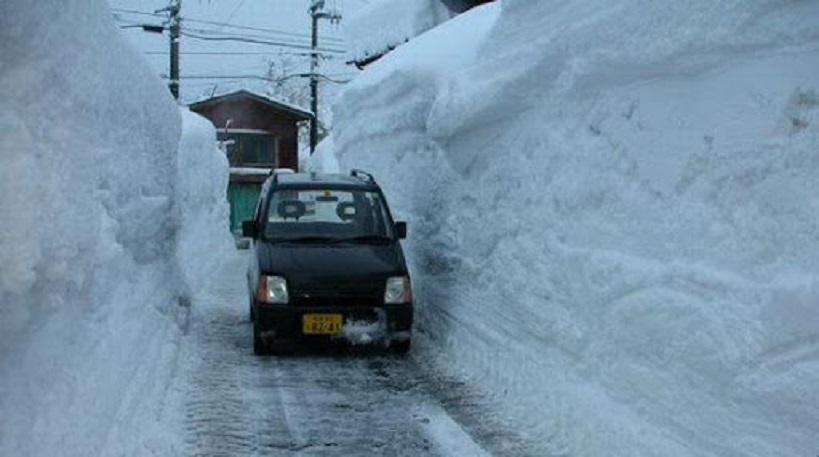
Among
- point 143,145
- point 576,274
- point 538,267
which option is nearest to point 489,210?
point 538,267

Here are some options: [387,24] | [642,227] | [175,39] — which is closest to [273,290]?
[642,227]

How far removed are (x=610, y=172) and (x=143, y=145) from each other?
3.94 m

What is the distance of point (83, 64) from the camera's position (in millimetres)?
4613

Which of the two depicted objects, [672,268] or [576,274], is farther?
[576,274]

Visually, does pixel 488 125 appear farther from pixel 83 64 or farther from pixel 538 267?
pixel 83 64

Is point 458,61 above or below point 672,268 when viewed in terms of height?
above

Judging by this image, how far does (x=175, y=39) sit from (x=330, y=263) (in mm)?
19655

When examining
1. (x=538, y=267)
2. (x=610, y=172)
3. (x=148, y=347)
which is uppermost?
(x=610, y=172)

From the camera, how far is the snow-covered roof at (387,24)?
17.8 m

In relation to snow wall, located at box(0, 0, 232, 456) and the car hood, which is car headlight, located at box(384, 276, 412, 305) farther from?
snow wall, located at box(0, 0, 232, 456)

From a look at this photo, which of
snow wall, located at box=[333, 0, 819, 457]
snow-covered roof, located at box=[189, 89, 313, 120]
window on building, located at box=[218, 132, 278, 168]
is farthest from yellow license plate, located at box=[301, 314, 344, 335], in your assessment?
window on building, located at box=[218, 132, 278, 168]

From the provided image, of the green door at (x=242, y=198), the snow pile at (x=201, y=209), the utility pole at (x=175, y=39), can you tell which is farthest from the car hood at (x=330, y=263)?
the green door at (x=242, y=198)

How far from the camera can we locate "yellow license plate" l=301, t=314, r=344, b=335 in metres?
7.95

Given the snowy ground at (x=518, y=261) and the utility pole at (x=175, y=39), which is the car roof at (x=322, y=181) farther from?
the utility pole at (x=175, y=39)
